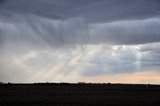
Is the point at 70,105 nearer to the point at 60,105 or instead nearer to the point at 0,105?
the point at 60,105

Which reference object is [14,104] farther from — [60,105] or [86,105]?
[86,105]

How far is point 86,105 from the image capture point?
53.1 meters

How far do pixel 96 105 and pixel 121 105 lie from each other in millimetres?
3809

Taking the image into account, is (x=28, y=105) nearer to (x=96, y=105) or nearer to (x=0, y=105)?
(x=0, y=105)

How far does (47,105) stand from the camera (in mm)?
52344

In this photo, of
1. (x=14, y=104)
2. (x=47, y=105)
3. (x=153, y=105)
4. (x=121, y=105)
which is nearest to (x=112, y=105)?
(x=121, y=105)

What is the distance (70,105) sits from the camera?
52781mm

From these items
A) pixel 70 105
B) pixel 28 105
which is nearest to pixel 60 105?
pixel 70 105

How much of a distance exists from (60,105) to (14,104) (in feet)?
23.9

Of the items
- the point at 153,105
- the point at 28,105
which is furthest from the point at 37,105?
the point at 153,105

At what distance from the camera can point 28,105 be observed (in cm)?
5300

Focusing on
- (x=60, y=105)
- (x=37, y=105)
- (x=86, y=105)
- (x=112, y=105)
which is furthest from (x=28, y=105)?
(x=112, y=105)

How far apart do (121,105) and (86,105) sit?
5381 mm

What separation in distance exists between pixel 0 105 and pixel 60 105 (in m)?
8.98
